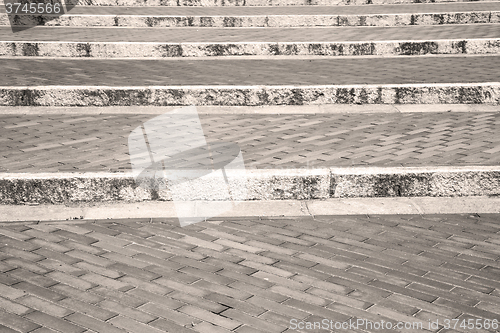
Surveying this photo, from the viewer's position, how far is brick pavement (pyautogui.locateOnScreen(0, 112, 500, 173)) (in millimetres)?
5022

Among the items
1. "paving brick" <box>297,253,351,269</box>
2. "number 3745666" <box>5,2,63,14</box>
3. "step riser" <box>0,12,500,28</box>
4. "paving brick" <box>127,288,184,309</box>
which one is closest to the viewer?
"paving brick" <box>127,288,184,309</box>

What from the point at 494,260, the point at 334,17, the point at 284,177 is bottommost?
the point at 494,260

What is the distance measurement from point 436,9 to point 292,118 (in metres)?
8.32

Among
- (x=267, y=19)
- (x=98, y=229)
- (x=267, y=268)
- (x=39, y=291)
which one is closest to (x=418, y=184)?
A: (x=267, y=268)

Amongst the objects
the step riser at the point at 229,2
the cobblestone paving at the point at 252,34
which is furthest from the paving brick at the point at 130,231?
the step riser at the point at 229,2

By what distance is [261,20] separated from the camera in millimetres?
12398

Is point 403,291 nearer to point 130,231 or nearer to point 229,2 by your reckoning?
point 130,231

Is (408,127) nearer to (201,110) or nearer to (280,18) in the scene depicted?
(201,110)

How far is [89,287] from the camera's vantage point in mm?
3271

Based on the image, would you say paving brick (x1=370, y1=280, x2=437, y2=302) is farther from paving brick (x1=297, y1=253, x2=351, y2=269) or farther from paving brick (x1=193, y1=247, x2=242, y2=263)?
paving brick (x1=193, y1=247, x2=242, y2=263)

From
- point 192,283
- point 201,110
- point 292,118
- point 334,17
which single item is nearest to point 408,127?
point 292,118

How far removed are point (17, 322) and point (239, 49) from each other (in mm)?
8025

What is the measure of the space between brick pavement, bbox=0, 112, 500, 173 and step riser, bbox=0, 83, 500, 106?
2.01ft

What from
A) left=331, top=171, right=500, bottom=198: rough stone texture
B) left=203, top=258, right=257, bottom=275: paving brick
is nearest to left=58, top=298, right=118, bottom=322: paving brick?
left=203, top=258, right=257, bottom=275: paving brick
